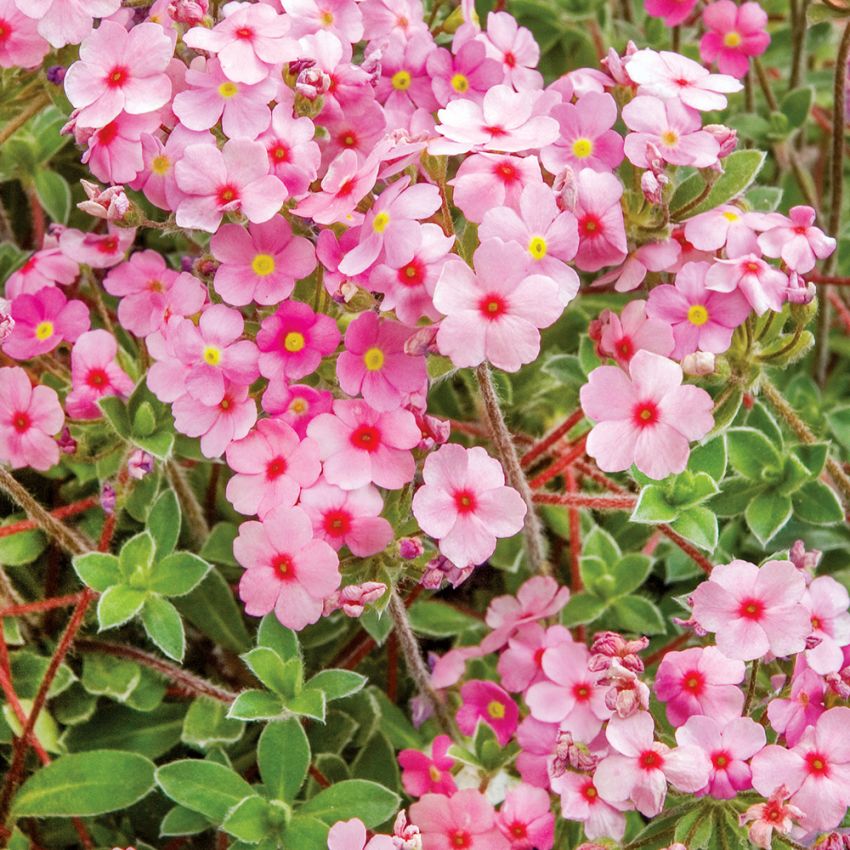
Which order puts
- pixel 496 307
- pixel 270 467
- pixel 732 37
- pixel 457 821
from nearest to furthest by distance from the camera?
pixel 496 307
pixel 270 467
pixel 457 821
pixel 732 37

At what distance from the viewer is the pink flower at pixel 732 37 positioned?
1.68 m

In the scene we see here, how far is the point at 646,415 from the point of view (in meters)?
1.25

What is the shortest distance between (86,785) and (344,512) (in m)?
0.53

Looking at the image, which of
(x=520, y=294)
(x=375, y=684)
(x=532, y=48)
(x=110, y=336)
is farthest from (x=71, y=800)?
(x=532, y=48)

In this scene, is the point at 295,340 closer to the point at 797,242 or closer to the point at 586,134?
the point at 586,134

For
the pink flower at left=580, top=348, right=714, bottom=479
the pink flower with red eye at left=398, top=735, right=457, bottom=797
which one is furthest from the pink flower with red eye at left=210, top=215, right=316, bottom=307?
the pink flower with red eye at left=398, top=735, right=457, bottom=797

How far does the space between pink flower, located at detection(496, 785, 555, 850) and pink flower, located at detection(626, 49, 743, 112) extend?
869 mm

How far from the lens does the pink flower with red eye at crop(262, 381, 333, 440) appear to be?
1257 millimetres

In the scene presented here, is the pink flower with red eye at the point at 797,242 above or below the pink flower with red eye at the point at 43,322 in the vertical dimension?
below

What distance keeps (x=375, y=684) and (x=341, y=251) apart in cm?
73

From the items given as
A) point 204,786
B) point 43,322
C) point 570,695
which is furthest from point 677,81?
point 204,786

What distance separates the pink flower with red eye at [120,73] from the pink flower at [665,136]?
0.55 m

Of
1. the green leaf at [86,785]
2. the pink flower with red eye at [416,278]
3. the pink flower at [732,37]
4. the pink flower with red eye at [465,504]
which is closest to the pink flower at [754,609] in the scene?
the pink flower with red eye at [465,504]

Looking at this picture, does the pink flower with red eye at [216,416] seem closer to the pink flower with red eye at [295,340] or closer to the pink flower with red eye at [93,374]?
the pink flower with red eye at [295,340]
